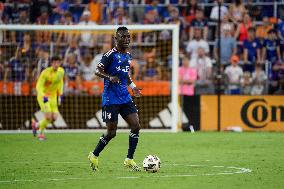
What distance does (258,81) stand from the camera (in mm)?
27516

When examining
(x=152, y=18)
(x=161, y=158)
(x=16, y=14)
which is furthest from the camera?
(x=16, y=14)

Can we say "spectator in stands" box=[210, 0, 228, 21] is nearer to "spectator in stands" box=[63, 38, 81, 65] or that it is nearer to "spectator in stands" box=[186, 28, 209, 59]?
"spectator in stands" box=[186, 28, 209, 59]

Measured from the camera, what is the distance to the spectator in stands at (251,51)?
28266 mm

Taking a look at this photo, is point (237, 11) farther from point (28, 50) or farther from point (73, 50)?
point (28, 50)

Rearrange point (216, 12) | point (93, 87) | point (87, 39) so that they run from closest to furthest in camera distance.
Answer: point (93, 87) < point (87, 39) < point (216, 12)

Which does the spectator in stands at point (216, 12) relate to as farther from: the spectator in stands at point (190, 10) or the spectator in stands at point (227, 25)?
the spectator in stands at point (190, 10)

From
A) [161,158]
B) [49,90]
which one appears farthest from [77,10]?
[161,158]

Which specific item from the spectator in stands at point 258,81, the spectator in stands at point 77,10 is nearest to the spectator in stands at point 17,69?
the spectator in stands at point 77,10

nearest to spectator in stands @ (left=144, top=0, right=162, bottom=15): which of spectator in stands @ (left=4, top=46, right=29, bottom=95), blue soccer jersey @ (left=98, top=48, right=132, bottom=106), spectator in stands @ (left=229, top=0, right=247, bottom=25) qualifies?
spectator in stands @ (left=229, top=0, right=247, bottom=25)

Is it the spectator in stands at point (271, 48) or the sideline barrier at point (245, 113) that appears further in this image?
the spectator in stands at point (271, 48)

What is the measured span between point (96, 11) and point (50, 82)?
6.11 m

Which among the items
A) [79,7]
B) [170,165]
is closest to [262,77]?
[79,7]

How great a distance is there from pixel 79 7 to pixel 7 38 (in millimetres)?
3458

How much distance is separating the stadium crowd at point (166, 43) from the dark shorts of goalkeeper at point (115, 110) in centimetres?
1201
